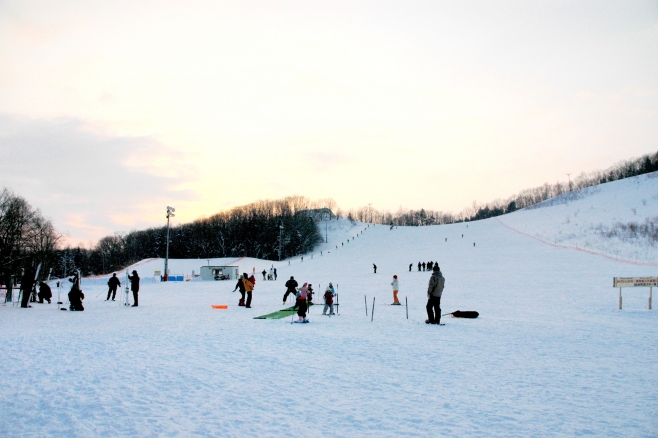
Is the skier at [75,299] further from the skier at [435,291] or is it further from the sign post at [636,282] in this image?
the sign post at [636,282]

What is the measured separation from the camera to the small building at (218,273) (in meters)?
46.1

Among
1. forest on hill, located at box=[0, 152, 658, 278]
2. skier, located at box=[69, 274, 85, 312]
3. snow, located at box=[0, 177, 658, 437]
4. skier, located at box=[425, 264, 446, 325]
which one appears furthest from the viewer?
forest on hill, located at box=[0, 152, 658, 278]

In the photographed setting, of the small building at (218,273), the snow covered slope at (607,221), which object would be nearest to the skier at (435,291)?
the small building at (218,273)

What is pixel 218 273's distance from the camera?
153 feet

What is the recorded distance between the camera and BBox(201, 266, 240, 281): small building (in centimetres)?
4609

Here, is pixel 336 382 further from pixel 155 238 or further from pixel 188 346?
pixel 155 238

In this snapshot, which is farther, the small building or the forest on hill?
the forest on hill

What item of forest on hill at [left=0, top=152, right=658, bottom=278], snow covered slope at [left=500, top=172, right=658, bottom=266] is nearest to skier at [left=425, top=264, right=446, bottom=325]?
snow covered slope at [left=500, top=172, right=658, bottom=266]

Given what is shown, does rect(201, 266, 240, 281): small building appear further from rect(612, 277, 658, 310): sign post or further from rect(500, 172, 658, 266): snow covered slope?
rect(500, 172, 658, 266): snow covered slope

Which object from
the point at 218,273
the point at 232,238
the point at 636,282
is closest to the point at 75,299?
the point at 636,282

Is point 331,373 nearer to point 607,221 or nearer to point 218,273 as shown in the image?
point 218,273

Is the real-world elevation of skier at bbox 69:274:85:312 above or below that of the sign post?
below

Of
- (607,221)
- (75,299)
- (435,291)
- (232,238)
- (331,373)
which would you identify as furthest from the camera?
(232,238)

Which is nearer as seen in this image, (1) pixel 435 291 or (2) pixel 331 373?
(2) pixel 331 373
